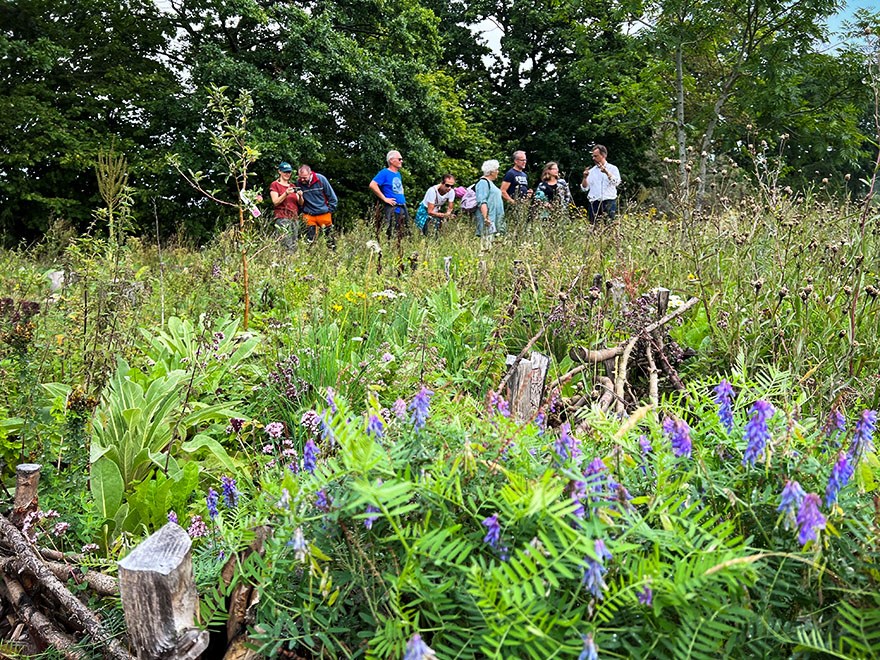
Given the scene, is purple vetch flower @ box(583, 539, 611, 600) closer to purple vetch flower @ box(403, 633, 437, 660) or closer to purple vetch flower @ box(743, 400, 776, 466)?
purple vetch flower @ box(403, 633, 437, 660)

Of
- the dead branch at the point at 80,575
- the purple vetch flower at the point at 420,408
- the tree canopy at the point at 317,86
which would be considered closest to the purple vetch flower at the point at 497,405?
the purple vetch flower at the point at 420,408

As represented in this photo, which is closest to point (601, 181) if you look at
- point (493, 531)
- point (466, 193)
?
point (466, 193)

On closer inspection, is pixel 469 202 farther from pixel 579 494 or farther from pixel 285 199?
pixel 579 494

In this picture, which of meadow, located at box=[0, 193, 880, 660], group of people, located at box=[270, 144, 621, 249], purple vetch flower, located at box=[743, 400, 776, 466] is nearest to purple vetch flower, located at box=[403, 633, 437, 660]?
meadow, located at box=[0, 193, 880, 660]

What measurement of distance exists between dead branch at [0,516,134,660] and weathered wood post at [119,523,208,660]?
24 centimetres

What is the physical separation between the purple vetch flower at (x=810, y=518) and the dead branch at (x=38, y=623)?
1.60 metres

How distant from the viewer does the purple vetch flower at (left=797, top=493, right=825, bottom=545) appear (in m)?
0.86

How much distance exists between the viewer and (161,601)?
1.23 meters

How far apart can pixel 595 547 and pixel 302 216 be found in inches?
376

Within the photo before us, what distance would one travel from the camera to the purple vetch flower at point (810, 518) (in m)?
0.86

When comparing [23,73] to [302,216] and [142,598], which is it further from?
[142,598]

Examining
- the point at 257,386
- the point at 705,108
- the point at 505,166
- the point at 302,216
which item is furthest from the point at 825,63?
the point at 257,386

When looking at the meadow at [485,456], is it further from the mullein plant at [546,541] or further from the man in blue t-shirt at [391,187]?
the man in blue t-shirt at [391,187]

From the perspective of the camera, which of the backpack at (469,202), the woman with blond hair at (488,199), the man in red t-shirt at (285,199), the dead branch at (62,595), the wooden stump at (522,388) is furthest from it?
the backpack at (469,202)
